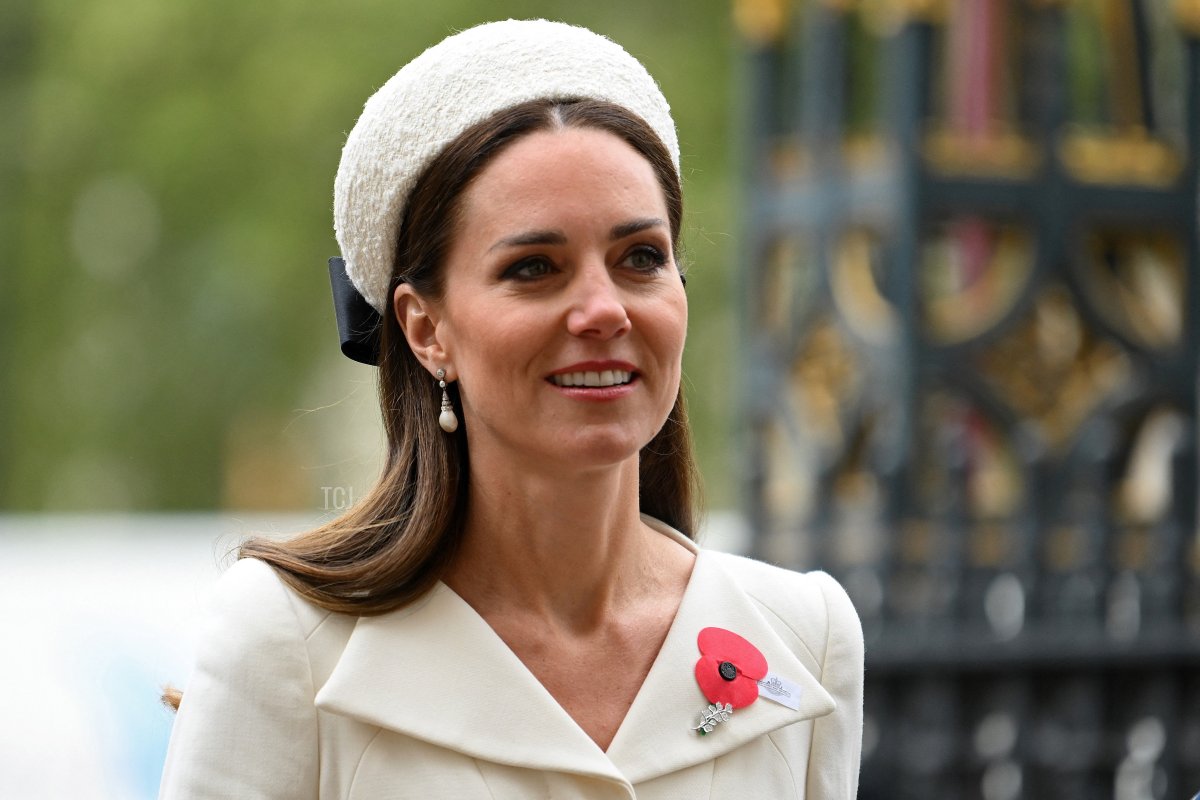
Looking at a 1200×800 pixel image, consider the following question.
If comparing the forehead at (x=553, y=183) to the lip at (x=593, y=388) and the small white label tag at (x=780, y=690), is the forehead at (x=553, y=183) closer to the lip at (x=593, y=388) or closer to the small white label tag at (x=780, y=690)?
the lip at (x=593, y=388)

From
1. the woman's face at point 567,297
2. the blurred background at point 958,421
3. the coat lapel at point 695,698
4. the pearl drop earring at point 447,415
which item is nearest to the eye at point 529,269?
the woman's face at point 567,297

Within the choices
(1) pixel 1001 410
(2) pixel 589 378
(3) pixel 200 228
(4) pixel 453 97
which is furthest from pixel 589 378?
(3) pixel 200 228

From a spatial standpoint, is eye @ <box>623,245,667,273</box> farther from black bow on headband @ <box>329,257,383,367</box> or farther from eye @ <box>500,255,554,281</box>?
black bow on headband @ <box>329,257,383,367</box>

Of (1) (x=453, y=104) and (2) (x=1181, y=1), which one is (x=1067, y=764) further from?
(1) (x=453, y=104)

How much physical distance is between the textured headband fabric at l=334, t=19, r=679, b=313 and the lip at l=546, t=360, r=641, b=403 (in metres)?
0.31

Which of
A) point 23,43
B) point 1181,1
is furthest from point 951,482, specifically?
point 23,43

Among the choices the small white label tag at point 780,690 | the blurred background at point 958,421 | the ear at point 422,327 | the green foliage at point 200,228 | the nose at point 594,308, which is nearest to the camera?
the nose at point 594,308

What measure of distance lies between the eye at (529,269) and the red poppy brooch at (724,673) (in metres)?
0.58

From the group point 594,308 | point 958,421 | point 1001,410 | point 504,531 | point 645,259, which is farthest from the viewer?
point 958,421

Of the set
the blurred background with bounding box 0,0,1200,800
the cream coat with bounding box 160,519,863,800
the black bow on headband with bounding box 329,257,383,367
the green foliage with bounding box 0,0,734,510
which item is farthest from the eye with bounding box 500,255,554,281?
the green foliage with bounding box 0,0,734,510

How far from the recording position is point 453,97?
2.50m

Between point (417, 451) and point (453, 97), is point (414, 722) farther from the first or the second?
point (453, 97)

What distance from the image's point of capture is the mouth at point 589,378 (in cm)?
246

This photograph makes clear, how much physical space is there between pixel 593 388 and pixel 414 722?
1.53ft
